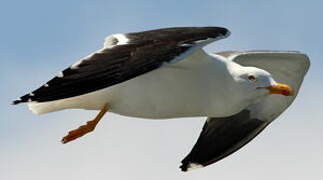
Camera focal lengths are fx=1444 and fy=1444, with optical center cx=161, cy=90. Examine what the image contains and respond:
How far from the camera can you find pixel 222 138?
2386cm

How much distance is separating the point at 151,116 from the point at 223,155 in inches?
133

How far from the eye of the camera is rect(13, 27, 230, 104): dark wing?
1812 centimetres

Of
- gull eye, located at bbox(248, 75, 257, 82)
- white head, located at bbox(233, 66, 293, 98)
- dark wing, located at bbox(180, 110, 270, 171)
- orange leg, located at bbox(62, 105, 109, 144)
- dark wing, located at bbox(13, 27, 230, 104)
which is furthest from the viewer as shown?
dark wing, located at bbox(180, 110, 270, 171)

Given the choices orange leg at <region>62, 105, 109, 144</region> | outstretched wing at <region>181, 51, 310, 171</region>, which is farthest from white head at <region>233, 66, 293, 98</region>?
orange leg at <region>62, 105, 109, 144</region>

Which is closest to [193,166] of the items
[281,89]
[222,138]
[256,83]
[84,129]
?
[222,138]

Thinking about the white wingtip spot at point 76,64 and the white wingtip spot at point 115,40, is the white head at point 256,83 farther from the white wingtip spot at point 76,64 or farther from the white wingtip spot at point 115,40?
the white wingtip spot at point 76,64

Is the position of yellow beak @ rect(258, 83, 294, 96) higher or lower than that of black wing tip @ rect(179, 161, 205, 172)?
higher

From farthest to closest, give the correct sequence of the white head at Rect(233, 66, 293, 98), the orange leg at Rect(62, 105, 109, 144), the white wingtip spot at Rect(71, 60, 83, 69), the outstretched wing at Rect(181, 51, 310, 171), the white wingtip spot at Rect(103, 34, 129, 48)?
the outstretched wing at Rect(181, 51, 310, 171)
the white head at Rect(233, 66, 293, 98)
the orange leg at Rect(62, 105, 109, 144)
the white wingtip spot at Rect(103, 34, 129, 48)
the white wingtip spot at Rect(71, 60, 83, 69)

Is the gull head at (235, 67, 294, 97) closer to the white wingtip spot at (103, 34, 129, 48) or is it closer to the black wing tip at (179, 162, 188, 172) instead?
the white wingtip spot at (103, 34, 129, 48)

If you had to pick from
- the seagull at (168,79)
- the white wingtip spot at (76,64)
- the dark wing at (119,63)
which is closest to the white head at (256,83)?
the seagull at (168,79)

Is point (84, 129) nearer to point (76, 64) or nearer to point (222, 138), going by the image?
point (76, 64)

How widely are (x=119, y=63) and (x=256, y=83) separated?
3.14 m

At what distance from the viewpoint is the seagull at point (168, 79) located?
18.3m

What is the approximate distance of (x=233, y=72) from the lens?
20875 millimetres
